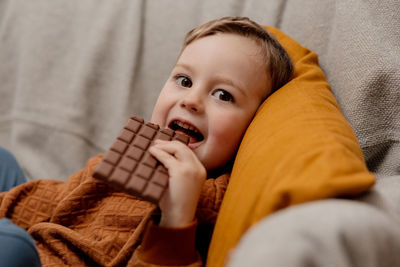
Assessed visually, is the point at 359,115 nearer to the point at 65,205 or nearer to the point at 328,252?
the point at 328,252

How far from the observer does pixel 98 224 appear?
93cm

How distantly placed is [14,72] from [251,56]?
99cm

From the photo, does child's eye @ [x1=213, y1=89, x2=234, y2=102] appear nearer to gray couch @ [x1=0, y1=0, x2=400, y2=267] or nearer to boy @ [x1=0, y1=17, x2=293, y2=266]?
boy @ [x1=0, y1=17, x2=293, y2=266]

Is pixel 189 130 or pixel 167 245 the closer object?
pixel 167 245


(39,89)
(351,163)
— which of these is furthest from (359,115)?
(39,89)

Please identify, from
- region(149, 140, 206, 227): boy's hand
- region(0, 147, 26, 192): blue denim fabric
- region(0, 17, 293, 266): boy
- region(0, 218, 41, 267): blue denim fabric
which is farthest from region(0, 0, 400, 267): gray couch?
region(0, 218, 41, 267): blue denim fabric

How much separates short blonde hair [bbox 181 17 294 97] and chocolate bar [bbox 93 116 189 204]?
1.23 feet

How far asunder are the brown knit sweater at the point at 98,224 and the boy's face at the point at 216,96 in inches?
3.8

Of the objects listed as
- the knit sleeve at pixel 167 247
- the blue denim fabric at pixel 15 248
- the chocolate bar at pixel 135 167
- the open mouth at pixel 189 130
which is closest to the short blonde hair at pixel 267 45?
the open mouth at pixel 189 130

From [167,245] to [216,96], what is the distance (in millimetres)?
399

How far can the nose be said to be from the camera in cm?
92

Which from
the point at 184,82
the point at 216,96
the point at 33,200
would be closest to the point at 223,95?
the point at 216,96

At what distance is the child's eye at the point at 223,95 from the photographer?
0.97 meters

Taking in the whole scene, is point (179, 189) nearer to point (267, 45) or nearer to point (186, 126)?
point (186, 126)
